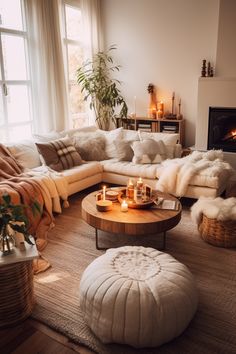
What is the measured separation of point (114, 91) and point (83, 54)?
0.91m

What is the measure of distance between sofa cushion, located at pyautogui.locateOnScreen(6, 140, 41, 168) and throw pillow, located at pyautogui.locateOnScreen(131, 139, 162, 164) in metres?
1.29

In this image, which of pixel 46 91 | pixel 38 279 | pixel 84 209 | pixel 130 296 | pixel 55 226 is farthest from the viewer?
pixel 46 91

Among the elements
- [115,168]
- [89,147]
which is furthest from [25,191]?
[89,147]

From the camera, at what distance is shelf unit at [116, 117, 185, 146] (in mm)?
5352

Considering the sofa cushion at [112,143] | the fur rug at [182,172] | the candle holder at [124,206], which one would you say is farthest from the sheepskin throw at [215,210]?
the sofa cushion at [112,143]

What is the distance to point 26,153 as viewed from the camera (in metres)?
3.90

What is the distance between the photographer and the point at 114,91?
5.55m

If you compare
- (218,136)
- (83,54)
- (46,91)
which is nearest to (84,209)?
(46,91)

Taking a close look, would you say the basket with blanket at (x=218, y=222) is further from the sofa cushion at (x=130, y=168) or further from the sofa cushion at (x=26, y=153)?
the sofa cushion at (x=26, y=153)

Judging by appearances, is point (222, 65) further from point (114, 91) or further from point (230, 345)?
point (230, 345)

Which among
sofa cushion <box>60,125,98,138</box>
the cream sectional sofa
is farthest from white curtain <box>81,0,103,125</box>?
the cream sectional sofa

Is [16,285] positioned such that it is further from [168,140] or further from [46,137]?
[168,140]

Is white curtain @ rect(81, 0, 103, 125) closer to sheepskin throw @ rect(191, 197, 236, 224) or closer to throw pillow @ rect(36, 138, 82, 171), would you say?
throw pillow @ rect(36, 138, 82, 171)

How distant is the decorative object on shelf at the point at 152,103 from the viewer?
18.3 ft
